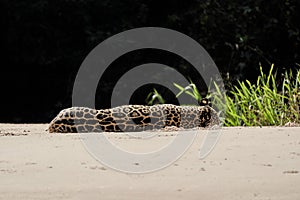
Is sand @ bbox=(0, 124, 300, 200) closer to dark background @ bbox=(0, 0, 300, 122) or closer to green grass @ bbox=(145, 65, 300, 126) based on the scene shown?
green grass @ bbox=(145, 65, 300, 126)

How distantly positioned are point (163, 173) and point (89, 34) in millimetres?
8449

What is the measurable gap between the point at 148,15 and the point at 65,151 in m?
8.17

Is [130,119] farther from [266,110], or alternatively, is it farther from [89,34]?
[89,34]

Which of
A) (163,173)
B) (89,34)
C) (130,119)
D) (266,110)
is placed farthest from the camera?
(89,34)

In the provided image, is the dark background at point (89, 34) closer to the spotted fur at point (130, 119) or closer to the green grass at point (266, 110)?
the green grass at point (266, 110)

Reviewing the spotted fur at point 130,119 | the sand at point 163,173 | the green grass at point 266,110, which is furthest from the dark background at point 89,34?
the sand at point 163,173

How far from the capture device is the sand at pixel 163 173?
2.82m

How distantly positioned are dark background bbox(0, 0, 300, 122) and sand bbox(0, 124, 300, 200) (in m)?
6.73

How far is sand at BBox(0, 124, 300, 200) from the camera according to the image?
2822 mm

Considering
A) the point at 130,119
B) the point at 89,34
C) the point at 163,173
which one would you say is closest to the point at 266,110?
the point at 130,119

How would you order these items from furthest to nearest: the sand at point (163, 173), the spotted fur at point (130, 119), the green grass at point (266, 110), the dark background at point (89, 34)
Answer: the dark background at point (89, 34) < the green grass at point (266, 110) < the spotted fur at point (130, 119) < the sand at point (163, 173)

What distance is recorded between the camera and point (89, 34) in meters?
11.5

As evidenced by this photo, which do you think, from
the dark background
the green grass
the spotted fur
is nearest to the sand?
the spotted fur

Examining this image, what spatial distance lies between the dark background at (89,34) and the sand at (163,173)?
22.1 ft
